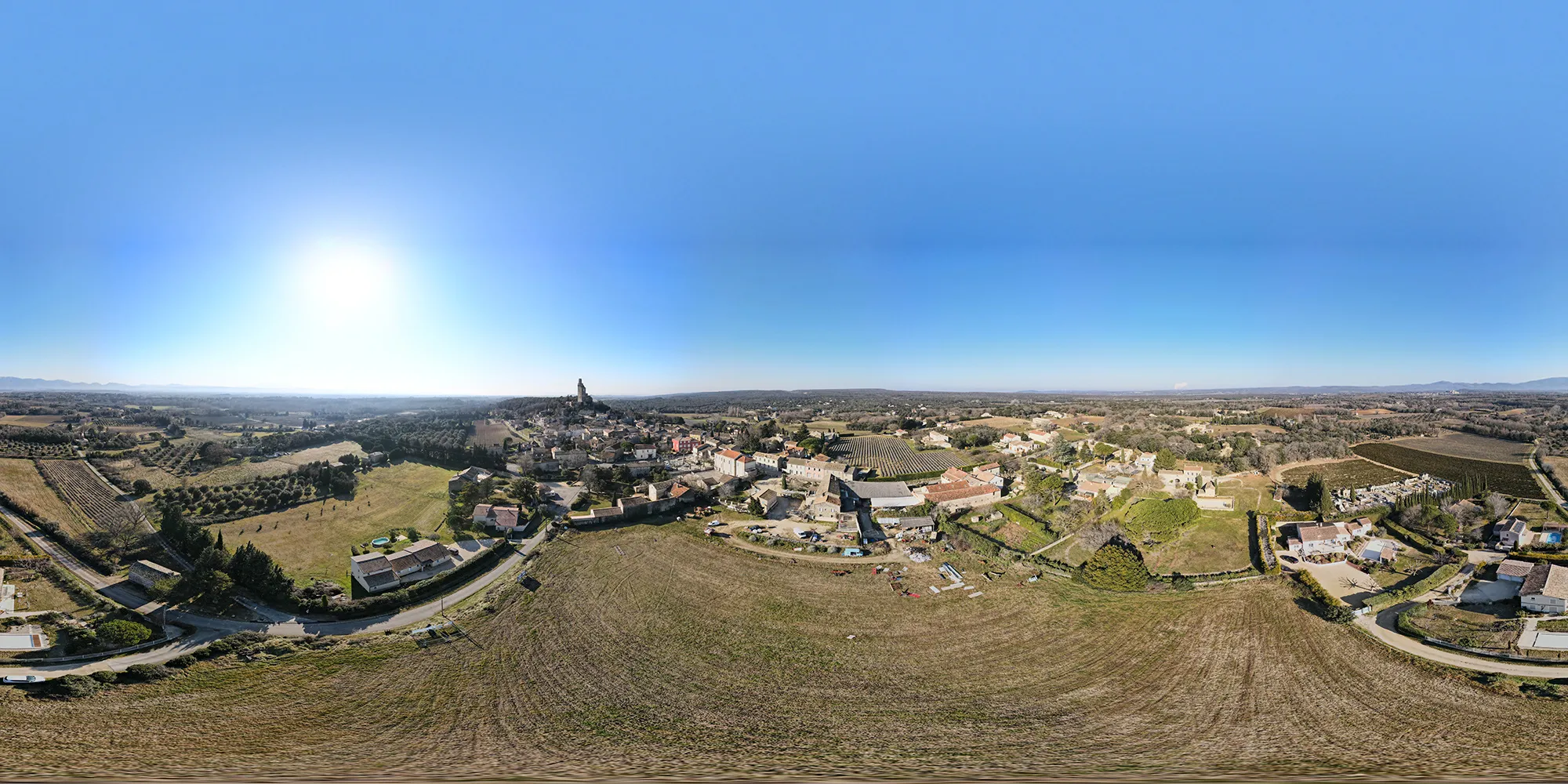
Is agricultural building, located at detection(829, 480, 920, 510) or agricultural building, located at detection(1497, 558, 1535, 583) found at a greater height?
agricultural building, located at detection(1497, 558, 1535, 583)

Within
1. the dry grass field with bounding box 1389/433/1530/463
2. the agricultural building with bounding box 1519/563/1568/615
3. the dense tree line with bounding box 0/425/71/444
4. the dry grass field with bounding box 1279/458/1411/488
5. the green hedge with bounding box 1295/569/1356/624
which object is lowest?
the green hedge with bounding box 1295/569/1356/624

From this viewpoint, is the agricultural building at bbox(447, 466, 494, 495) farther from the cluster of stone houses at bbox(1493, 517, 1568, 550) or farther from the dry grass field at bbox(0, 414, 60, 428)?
the cluster of stone houses at bbox(1493, 517, 1568, 550)

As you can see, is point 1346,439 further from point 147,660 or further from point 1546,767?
point 147,660

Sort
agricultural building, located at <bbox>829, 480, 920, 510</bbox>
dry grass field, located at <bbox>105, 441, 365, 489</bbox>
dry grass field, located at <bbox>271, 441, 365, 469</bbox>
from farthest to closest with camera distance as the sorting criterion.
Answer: agricultural building, located at <bbox>829, 480, 920, 510</bbox> < dry grass field, located at <bbox>271, 441, 365, 469</bbox> < dry grass field, located at <bbox>105, 441, 365, 489</bbox>

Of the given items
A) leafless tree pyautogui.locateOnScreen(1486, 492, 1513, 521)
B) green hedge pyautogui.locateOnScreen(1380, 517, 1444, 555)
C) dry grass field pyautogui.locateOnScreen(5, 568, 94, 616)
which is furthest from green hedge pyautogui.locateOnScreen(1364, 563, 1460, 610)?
dry grass field pyautogui.locateOnScreen(5, 568, 94, 616)

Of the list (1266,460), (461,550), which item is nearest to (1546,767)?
(1266,460)

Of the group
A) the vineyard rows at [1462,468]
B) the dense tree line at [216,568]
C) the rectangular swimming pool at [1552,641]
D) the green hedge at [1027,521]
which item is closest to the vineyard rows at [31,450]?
the dense tree line at [216,568]

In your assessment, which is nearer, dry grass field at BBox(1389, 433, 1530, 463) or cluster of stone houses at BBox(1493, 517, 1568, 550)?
cluster of stone houses at BBox(1493, 517, 1568, 550)
